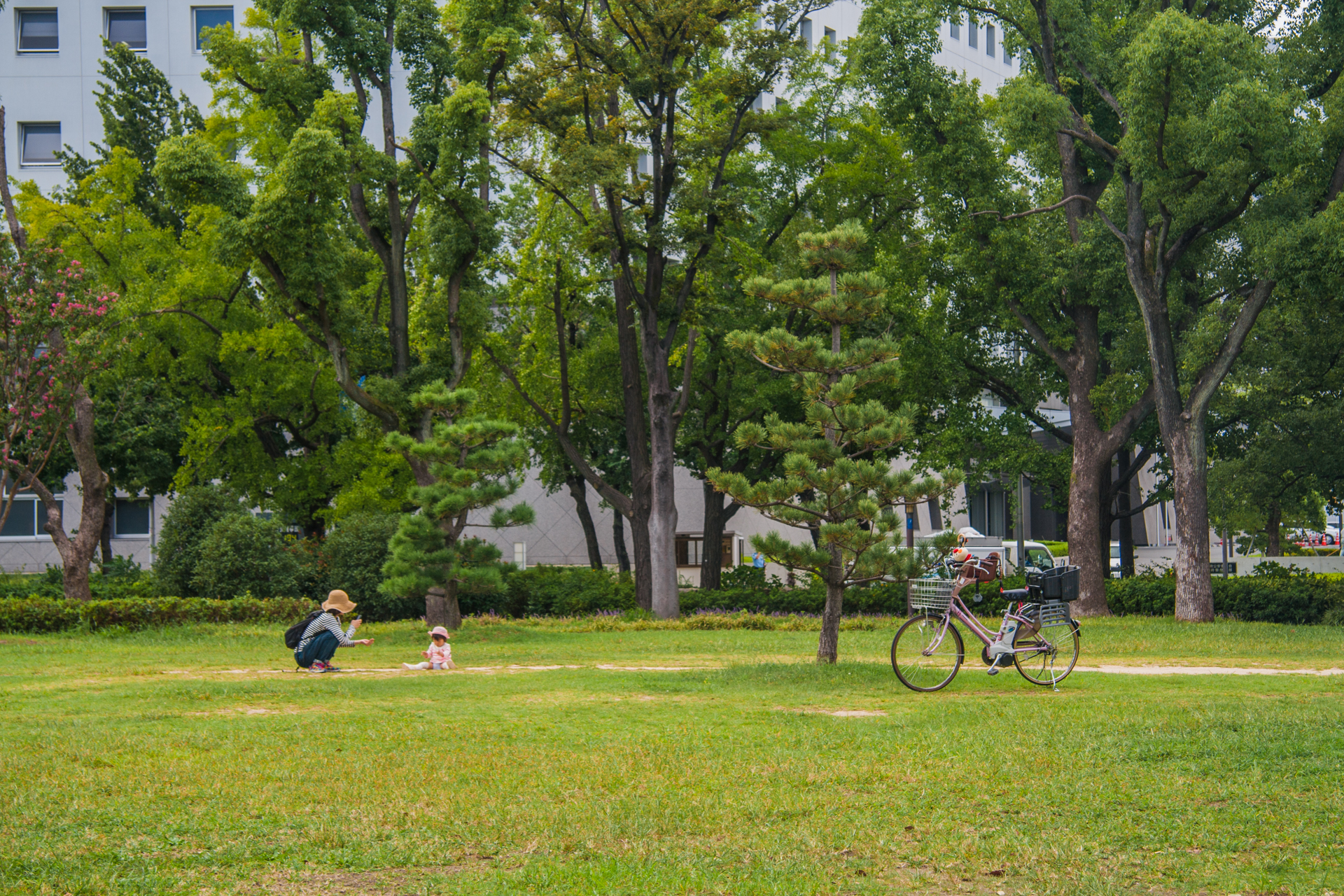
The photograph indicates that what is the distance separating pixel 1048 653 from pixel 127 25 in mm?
46096

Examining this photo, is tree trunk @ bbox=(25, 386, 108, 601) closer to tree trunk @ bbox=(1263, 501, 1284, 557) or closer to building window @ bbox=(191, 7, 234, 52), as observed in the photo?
building window @ bbox=(191, 7, 234, 52)

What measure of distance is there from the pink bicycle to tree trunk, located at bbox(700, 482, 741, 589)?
756 inches

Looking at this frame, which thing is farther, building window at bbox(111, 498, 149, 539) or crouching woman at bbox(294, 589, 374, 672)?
building window at bbox(111, 498, 149, 539)

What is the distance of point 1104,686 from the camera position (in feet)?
42.5

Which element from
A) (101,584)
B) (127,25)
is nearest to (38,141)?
(127,25)

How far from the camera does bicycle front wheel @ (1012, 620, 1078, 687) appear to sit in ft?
41.8

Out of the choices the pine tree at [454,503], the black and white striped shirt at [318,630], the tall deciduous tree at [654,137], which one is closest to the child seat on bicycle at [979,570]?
the black and white striped shirt at [318,630]

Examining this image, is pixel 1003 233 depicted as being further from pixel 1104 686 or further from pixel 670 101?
pixel 1104 686

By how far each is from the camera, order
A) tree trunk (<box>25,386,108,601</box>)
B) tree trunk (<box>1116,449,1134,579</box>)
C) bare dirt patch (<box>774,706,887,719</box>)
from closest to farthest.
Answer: bare dirt patch (<box>774,706,887,719</box>) → tree trunk (<box>25,386,108,601</box>) → tree trunk (<box>1116,449,1134,579</box>)

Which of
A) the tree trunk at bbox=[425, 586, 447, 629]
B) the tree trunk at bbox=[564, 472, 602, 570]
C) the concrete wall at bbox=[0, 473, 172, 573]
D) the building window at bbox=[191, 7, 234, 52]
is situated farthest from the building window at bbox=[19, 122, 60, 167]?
the tree trunk at bbox=[425, 586, 447, 629]

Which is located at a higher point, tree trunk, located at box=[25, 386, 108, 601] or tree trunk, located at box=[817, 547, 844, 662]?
tree trunk, located at box=[25, 386, 108, 601]

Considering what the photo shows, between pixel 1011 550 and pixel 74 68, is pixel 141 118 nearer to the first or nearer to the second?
pixel 74 68

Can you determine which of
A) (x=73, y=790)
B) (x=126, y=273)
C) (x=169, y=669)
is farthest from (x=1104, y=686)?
(x=126, y=273)

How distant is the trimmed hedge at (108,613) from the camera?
22.5 m
